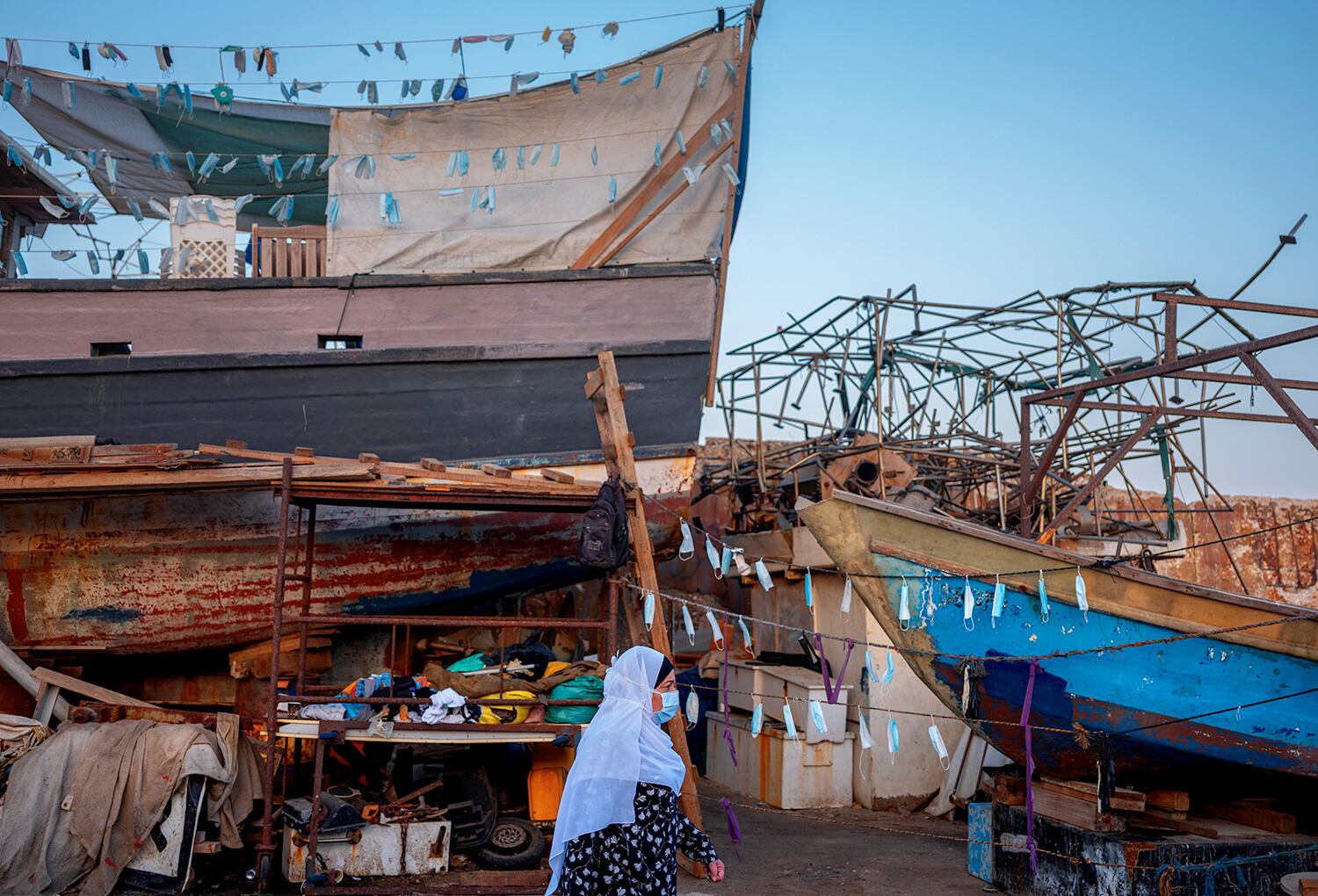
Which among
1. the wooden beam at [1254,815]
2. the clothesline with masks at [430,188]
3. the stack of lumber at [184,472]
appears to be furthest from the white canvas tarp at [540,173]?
the wooden beam at [1254,815]

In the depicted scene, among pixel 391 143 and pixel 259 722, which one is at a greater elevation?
pixel 391 143

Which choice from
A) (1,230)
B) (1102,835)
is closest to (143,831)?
(1102,835)

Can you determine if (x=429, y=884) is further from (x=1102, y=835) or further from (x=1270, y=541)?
(x=1270, y=541)

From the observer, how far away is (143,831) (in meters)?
6.27

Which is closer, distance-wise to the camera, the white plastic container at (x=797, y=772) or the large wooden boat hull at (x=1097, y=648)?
the large wooden boat hull at (x=1097, y=648)

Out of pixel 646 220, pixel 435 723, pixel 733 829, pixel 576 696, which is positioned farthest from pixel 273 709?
pixel 646 220

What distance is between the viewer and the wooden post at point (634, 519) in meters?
6.82

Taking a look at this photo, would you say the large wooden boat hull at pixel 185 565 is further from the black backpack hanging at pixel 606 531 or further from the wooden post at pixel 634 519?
the black backpack hanging at pixel 606 531

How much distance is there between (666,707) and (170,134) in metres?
9.39

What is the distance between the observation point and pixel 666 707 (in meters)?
4.00

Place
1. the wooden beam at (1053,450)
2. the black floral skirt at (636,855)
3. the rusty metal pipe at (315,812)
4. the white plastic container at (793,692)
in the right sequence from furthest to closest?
the white plastic container at (793,692), the wooden beam at (1053,450), the rusty metal pipe at (315,812), the black floral skirt at (636,855)

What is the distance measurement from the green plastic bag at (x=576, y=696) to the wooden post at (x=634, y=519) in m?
0.48

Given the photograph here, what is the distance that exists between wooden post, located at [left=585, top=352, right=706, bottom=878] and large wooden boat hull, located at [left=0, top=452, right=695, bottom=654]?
50.0 inches

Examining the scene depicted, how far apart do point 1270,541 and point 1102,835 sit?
47.4 ft
